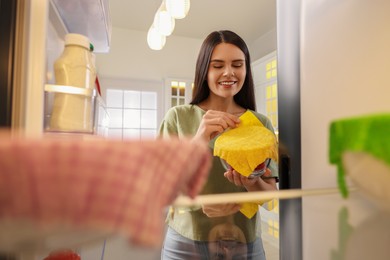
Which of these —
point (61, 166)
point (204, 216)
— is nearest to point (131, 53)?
point (204, 216)

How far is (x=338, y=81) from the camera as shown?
1.51 ft

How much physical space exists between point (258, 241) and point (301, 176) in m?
0.37

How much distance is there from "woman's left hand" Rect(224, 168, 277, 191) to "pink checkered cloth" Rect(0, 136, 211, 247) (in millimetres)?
490

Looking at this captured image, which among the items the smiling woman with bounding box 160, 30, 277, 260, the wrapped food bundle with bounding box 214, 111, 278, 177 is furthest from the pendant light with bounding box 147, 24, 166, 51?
the wrapped food bundle with bounding box 214, 111, 278, 177

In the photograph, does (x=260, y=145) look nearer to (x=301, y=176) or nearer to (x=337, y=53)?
(x=301, y=176)

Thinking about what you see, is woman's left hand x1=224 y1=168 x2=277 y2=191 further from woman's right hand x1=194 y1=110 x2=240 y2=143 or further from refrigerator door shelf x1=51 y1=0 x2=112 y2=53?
refrigerator door shelf x1=51 y1=0 x2=112 y2=53

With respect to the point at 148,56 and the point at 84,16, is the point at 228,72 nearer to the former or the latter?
the point at 84,16

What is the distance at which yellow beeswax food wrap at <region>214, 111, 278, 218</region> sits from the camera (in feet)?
Answer: 1.66

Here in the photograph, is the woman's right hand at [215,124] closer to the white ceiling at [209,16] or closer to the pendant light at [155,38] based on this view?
the pendant light at [155,38]

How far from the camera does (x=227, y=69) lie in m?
0.85

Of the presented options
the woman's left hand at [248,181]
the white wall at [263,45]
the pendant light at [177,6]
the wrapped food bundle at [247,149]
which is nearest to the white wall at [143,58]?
the white wall at [263,45]

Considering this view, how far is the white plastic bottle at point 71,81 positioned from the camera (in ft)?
1.49

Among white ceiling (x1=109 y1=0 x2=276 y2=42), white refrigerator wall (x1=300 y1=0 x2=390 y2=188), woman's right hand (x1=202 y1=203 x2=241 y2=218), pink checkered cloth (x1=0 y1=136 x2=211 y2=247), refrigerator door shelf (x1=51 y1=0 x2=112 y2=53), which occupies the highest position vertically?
white ceiling (x1=109 y1=0 x2=276 y2=42)

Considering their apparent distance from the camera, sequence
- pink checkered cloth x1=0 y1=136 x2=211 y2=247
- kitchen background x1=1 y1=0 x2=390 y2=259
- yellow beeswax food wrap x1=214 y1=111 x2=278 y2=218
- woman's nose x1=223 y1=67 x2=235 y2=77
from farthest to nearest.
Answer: woman's nose x1=223 y1=67 x2=235 y2=77 → yellow beeswax food wrap x1=214 y1=111 x2=278 y2=218 → kitchen background x1=1 y1=0 x2=390 y2=259 → pink checkered cloth x1=0 y1=136 x2=211 y2=247
